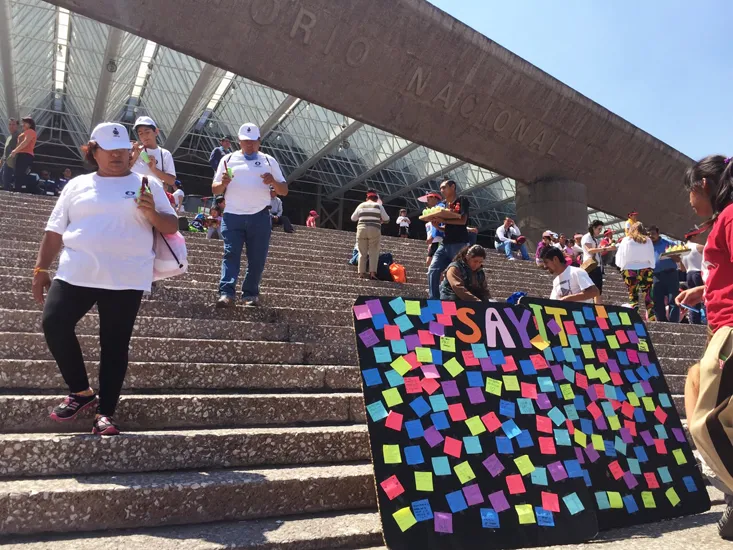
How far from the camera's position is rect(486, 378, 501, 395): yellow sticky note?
313cm

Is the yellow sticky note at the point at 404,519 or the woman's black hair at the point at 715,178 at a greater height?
the woman's black hair at the point at 715,178

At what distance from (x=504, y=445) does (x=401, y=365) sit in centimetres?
66

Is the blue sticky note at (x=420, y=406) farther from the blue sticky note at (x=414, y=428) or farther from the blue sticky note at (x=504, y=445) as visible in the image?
the blue sticky note at (x=504, y=445)

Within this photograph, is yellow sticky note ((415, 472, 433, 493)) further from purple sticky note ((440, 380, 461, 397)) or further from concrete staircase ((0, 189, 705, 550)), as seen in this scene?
purple sticky note ((440, 380, 461, 397))

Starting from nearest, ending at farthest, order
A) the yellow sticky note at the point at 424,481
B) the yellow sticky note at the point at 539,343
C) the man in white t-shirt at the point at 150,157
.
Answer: the yellow sticky note at the point at 424,481
the yellow sticky note at the point at 539,343
the man in white t-shirt at the point at 150,157

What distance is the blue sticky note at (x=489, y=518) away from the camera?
2.72 metres

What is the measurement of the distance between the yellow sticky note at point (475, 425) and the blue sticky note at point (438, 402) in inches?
5.6

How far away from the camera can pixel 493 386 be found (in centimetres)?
315

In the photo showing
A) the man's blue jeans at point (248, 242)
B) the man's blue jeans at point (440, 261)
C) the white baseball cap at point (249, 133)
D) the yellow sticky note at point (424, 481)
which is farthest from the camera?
the man's blue jeans at point (440, 261)

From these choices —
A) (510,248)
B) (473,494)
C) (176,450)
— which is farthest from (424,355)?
(510,248)

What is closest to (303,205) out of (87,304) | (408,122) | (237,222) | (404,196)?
(404,196)

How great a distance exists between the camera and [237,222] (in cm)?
517

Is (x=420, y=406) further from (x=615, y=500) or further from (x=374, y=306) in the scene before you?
(x=615, y=500)

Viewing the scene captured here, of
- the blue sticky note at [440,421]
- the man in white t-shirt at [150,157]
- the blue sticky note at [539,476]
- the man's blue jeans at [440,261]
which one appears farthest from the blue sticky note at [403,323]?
the man in white t-shirt at [150,157]
